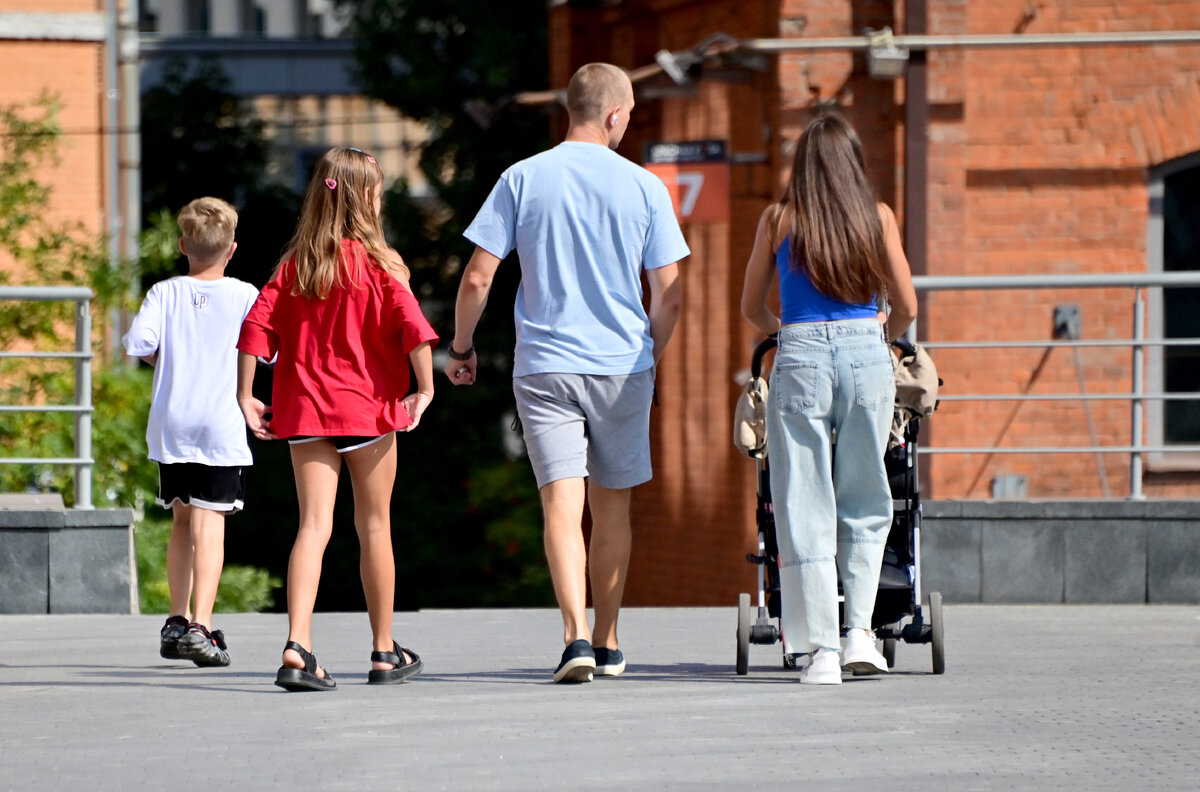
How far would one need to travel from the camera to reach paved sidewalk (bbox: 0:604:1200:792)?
4.84 m

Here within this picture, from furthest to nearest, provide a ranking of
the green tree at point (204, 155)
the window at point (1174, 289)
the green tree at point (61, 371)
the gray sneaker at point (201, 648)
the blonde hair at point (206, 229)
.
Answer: the green tree at point (204, 155), the window at point (1174, 289), the green tree at point (61, 371), the blonde hair at point (206, 229), the gray sneaker at point (201, 648)

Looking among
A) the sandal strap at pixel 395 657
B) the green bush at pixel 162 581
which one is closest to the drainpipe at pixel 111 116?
the green bush at pixel 162 581

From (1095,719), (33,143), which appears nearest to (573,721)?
(1095,719)

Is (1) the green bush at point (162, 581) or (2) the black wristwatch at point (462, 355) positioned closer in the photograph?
(2) the black wristwatch at point (462, 355)

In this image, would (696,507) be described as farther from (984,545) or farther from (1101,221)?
(984,545)

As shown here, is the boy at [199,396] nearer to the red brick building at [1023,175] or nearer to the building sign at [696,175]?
the red brick building at [1023,175]

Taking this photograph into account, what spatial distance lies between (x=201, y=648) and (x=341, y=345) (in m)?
1.40

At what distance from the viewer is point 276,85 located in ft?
166

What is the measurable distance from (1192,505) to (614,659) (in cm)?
405

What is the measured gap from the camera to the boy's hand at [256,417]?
6.33m

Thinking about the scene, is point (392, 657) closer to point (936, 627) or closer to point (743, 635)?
point (743, 635)

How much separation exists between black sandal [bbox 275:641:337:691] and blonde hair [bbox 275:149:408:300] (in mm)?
1100

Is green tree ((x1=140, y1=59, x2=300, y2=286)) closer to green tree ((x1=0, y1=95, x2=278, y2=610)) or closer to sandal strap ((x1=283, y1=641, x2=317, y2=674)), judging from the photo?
green tree ((x1=0, y1=95, x2=278, y2=610))

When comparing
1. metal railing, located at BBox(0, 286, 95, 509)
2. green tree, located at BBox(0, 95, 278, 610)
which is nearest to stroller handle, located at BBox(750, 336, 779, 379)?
metal railing, located at BBox(0, 286, 95, 509)
